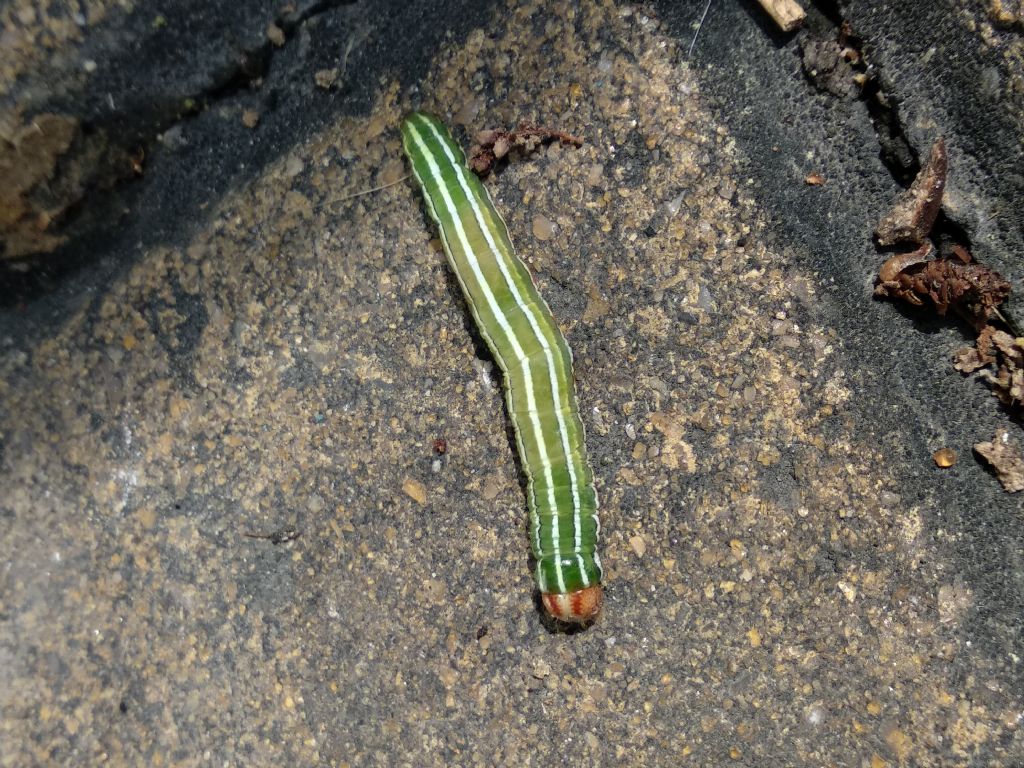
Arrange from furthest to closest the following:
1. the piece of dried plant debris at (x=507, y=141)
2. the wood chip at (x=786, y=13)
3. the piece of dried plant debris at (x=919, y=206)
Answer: the piece of dried plant debris at (x=507, y=141) → the wood chip at (x=786, y=13) → the piece of dried plant debris at (x=919, y=206)

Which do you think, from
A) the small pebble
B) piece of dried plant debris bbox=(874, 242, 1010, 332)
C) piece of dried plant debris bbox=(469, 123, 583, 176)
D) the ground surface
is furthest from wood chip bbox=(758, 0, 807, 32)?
the small pebble

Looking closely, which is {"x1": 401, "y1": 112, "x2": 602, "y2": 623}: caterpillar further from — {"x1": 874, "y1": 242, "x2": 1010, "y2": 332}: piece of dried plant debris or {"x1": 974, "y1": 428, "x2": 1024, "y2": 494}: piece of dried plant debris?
{"x1": 974, "y1": 428, "x2": 1024, "y2": 494}: piece of dried plant debris

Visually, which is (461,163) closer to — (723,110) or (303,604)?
(723,110)

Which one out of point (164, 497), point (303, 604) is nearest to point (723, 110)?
point (303, 604)

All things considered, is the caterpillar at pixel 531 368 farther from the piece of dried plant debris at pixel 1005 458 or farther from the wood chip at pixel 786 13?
the piece of dried plant debris at pixel 1005 458

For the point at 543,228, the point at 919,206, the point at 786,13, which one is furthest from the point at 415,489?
the point at 786,13

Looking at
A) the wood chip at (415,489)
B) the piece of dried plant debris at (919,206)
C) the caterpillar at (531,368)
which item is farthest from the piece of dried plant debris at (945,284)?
the wood chip at (415,489)

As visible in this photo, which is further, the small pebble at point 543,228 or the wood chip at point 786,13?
the small pebble at point 543,228

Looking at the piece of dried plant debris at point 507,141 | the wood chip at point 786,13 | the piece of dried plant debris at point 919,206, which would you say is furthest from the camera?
the piece of dried plant debris at point 507,141
